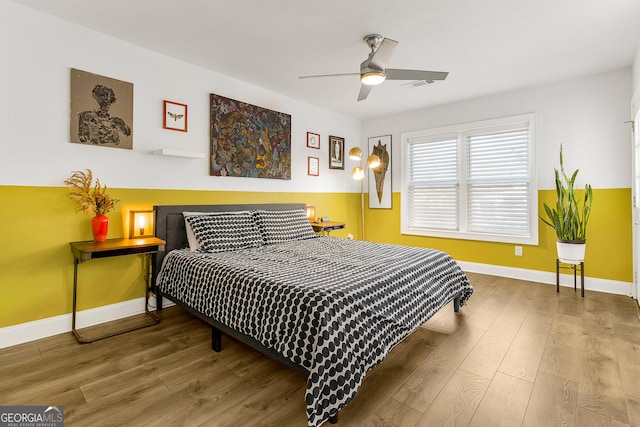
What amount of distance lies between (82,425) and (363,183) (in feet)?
16.2

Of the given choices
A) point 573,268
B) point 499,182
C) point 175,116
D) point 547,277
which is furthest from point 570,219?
point 175,116

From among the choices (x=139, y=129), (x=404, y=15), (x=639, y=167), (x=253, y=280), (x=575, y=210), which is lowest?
(x=253, y=280)

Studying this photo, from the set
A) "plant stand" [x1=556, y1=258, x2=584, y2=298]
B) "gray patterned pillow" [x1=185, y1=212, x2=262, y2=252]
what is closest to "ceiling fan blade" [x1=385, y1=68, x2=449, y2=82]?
"gray patterned pillow" [x1=185, y1=212, x2=262, y2=252]

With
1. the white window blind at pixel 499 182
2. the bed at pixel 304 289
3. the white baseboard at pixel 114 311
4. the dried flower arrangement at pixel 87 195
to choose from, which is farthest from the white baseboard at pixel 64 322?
the white window blind at pixel 499 182

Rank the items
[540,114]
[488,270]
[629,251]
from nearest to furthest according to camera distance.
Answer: [629,251] < [540,114] < [488,270]

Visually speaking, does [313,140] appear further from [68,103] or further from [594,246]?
[594,246]

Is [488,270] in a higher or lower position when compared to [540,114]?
lower

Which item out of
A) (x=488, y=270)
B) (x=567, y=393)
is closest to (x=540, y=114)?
(x=488, y=270)

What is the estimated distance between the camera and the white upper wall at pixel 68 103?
2.36 metres

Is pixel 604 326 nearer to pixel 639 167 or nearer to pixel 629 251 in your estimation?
pixel 629 251

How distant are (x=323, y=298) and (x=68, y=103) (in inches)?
104

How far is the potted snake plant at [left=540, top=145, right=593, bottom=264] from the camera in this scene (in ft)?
11.5

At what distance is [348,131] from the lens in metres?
5.50

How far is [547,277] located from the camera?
13.2 ft
